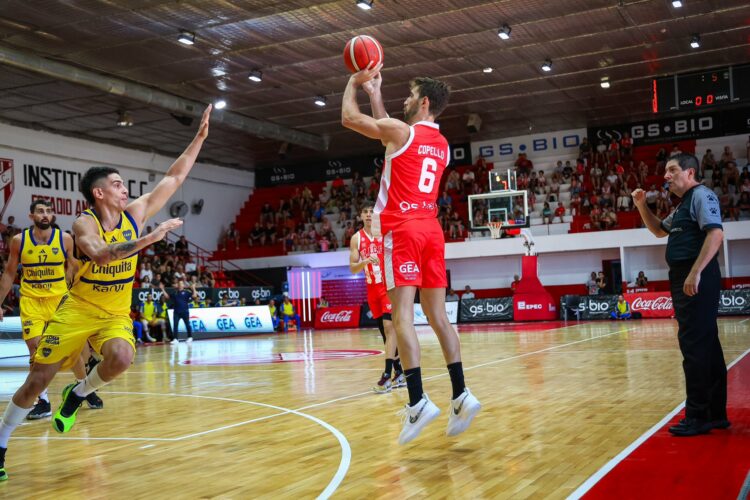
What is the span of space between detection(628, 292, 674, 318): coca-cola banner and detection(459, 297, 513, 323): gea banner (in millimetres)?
4135

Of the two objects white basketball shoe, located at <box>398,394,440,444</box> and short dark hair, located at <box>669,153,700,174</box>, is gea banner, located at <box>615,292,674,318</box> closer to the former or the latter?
short dark hair, located at <box>669,153,700,174</box>

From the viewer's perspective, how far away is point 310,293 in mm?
32562

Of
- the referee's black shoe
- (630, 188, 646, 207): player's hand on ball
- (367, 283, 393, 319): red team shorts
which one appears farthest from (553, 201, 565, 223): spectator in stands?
the referee's black shoe

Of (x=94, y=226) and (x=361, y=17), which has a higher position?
(x=361, y=17)

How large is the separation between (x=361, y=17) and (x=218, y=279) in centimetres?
1598

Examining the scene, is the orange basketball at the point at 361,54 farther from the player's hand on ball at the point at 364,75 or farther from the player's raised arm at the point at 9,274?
the player's raised arm at the point at 9,274

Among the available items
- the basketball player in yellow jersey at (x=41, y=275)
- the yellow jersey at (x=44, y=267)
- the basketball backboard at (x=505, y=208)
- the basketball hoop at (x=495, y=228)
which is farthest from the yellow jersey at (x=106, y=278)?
the basketball hoop at (x=495, y=228)

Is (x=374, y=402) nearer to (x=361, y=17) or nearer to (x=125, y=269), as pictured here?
(x=125, y=269)

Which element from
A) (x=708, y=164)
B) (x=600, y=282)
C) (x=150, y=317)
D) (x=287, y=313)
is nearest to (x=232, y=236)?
→ (x=287, y=313)

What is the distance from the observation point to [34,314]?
7699 mm

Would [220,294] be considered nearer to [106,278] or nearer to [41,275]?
[41,275]

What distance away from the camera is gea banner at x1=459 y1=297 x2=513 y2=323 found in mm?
27031

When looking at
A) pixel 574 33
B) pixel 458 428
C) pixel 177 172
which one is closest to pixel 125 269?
pixel 177 172

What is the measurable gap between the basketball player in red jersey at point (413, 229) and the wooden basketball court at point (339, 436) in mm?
505
